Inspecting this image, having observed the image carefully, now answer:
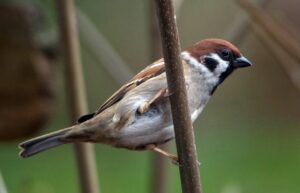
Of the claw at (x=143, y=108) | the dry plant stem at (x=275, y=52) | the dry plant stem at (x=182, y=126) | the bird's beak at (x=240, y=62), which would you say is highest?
the dry plant stem at (x=275, y=52)

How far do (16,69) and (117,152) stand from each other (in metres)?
3.11

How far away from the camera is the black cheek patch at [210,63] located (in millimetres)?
2994

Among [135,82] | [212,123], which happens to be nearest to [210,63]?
[135,82]

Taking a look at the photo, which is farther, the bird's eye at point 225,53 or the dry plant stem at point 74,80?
the dry plant stem at point 74,80

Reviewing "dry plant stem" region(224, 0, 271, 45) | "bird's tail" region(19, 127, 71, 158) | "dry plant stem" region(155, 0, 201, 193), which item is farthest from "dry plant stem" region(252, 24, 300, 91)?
"dry plant stem" region(155, 0, 201, 193)

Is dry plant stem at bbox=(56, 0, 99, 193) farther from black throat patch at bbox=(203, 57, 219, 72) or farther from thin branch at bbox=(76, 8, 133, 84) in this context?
thin branch at bbox=(76, 8, 133, 84)

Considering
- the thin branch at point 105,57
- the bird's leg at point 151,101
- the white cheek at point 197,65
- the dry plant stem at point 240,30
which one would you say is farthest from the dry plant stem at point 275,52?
the bird's leg at point 151,101

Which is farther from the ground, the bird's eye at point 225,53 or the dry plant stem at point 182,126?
the bird's eye at point 225,53

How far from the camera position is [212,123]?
25.1 feet

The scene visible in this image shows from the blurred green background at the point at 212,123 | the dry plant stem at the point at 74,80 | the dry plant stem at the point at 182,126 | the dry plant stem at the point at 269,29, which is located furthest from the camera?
the blurred green background at the point at 212,123

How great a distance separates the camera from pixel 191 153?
249cm

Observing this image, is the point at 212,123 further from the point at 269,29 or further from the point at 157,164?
the point at 269,29

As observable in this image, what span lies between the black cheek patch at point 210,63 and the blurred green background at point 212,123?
1.67m

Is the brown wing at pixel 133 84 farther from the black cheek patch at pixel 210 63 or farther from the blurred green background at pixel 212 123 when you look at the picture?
the blurred green background at pixel 212 123
